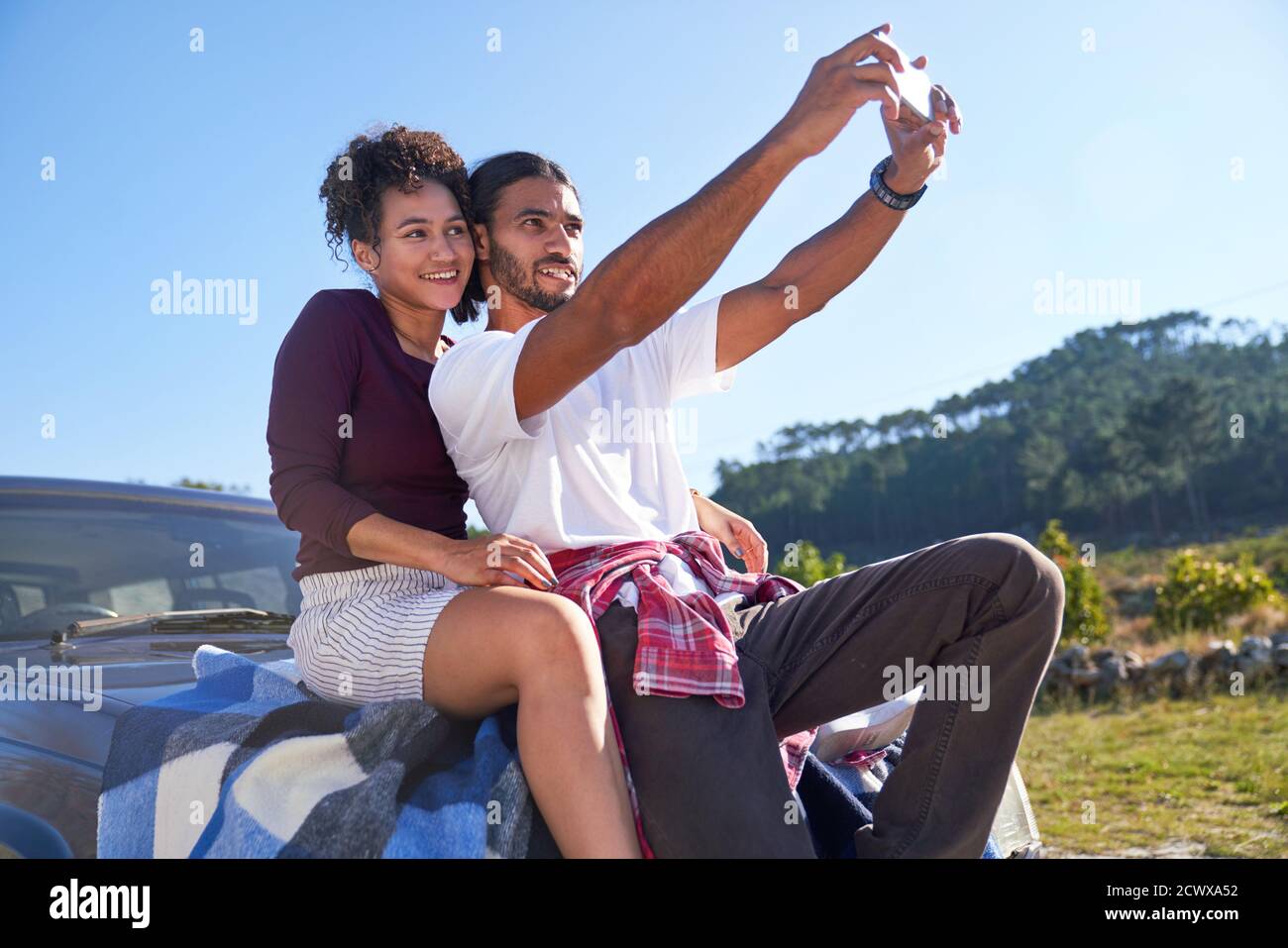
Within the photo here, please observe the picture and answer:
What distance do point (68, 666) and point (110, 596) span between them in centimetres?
83

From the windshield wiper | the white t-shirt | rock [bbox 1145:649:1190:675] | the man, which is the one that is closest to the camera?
the man

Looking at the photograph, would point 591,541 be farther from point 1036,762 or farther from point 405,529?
point 1036,762

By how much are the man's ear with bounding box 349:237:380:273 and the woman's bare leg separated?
42.7 inches

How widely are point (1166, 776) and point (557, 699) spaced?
6.69 metres

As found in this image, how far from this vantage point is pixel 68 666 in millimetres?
2654

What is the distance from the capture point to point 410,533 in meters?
1.96

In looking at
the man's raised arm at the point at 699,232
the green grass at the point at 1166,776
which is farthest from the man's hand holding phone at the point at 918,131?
the green grass at the point at 1166,776

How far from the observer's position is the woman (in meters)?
1.72

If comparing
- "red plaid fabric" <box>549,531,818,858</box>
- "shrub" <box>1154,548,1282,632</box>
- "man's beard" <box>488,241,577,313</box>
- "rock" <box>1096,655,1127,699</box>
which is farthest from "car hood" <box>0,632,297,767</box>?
"shrub" <box>1154,548,1282,632</box>

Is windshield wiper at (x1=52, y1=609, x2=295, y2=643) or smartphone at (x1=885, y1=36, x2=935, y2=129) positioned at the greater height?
smartphone at (x1=885, y1=36, x2=935, y2=129)

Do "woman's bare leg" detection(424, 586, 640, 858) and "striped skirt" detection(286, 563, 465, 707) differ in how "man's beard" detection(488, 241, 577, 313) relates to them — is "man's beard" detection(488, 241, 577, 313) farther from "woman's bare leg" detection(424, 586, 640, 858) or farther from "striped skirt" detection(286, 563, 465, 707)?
"woman's bare leg" detection(424, 586, 640, 858)

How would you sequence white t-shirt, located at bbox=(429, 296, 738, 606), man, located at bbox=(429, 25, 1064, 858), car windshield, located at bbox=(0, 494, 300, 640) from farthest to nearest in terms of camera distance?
car windshield, located at bbox=(0, 494, 300, 640)
white t-shirt, located at bbox=(429, 296, 738, 606)
man, located at bbox=(429, 25, 1064, 858)
